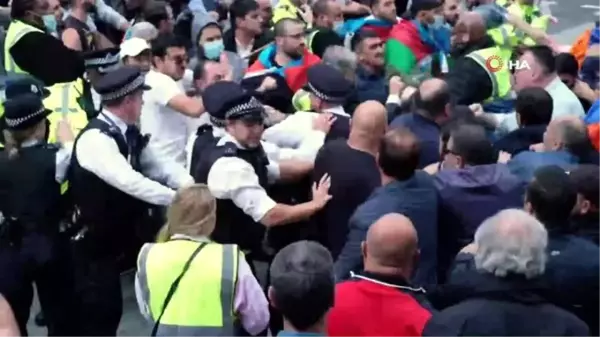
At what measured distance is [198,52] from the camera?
7.69 metres

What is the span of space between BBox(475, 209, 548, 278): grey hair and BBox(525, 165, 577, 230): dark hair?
63 cm

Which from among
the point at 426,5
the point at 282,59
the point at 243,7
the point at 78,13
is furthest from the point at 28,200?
the point at 426,5

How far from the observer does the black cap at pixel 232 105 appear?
5.05 metres

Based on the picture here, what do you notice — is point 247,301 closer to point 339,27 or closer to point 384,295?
point 384,295

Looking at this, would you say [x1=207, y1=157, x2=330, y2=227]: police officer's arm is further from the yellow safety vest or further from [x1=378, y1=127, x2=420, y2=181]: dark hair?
the yellow safety vest

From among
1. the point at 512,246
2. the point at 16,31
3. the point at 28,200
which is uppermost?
the point at 512,246

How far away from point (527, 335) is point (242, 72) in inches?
186

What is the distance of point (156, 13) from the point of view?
345 inches

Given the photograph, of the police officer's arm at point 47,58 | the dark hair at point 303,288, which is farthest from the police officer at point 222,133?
the dark hair at point 303,288

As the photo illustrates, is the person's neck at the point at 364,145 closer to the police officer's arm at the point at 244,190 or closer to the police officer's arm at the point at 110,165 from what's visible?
the police officer's arm at the point at 244,190

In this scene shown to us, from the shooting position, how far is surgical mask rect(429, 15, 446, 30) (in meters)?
8.34

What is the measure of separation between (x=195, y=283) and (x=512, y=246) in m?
1.21

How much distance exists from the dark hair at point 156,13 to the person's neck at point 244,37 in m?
0.81
